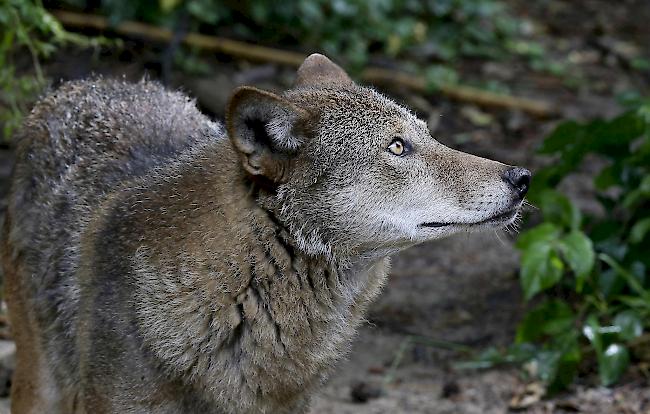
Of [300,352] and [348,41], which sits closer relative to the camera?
[300,352]

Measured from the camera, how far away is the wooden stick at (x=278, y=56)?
996 centimetres

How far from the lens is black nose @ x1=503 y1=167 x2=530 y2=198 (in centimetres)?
414

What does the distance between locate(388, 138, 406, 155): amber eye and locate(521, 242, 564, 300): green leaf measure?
5.76 ft

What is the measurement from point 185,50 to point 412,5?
2625 millimetres

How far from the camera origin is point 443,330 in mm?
6844

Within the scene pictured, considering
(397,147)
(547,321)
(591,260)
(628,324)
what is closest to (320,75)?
(397,147)

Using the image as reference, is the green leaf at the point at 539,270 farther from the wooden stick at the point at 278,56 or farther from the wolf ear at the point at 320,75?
the wooden stick at the point at 278,56

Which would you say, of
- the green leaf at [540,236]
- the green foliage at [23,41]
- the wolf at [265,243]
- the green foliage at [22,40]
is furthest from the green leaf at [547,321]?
the green foliage at [22,40]

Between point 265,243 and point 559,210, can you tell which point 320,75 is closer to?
point 265,243

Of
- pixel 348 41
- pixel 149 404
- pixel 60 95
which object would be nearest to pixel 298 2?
pixel 348 41

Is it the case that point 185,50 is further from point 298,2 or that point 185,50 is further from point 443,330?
point 443,330

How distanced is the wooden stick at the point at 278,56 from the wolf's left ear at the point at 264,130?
20.5 ft

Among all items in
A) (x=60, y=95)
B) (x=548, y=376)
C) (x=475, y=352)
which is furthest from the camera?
(x=475, y=352)

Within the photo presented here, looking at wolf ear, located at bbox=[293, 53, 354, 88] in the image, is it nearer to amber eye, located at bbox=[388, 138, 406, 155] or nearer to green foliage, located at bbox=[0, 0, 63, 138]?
amber eye, located at bbox=[388, 138, 406, 155]
